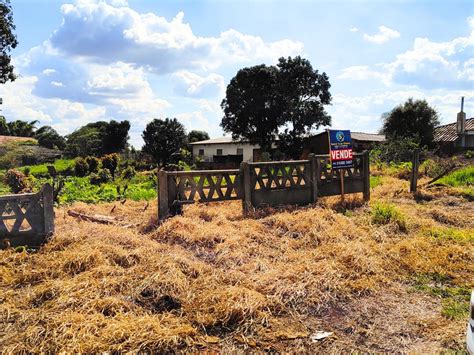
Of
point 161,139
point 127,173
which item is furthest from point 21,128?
point 127,173

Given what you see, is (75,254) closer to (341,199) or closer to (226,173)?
(226,173)

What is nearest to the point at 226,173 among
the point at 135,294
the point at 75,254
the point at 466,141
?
the point at 75,254

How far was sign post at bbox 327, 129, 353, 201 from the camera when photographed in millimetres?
9133

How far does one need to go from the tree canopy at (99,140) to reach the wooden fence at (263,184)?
3108cm

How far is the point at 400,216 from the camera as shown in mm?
7223

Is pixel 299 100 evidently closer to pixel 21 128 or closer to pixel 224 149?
pixel 224 149

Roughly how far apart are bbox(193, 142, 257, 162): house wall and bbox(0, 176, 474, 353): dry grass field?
98.9ft

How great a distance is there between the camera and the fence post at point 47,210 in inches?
216

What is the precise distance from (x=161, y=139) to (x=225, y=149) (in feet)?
23.8

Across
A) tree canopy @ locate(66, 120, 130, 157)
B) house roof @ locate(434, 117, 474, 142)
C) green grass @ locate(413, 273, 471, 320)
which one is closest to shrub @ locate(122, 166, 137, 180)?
green grass @ locate(413, 273, 471, 320)

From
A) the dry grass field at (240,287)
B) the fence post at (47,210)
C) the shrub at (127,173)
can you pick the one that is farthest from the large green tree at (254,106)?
the fence post at (47,210)

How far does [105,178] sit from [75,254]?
12.8 m

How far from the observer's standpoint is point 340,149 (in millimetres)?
9281

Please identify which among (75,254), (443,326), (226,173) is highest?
(226,173)
